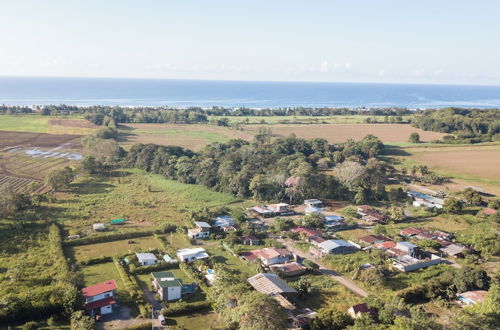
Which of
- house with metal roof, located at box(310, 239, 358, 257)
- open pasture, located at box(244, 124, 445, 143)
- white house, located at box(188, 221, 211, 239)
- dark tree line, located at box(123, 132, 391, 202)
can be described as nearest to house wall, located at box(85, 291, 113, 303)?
white house, located at box(188, 221, 211, 239)

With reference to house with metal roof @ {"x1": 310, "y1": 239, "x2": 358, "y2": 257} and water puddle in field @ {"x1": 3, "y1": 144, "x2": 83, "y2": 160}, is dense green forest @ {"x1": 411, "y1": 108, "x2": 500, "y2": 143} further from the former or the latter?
water puddle in field @ {"x1": 3, "y1": 144, "x2": 83, "y2": 160}

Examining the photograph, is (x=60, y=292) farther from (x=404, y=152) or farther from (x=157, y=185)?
(x=404, y=152)

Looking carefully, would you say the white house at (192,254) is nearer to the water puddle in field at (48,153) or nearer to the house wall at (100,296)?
the house wall at (100,296)

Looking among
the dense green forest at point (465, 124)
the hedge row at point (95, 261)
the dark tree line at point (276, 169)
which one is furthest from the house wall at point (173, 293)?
the dense green forest at point (465, 124)

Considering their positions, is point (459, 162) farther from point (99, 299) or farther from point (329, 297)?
point (99, 299)

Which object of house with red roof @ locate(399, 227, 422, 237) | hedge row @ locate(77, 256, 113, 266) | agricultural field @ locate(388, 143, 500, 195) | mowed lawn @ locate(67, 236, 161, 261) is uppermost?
agricultural field @ locate(388, 143, 500, 195)
